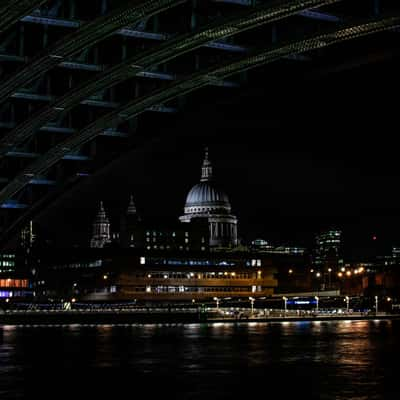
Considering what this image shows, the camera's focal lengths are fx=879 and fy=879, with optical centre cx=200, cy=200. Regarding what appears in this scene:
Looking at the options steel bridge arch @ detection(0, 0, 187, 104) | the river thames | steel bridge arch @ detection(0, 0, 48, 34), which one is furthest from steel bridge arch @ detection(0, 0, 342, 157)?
the river thames

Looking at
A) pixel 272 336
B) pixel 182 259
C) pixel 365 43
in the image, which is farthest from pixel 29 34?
pixel 182 259

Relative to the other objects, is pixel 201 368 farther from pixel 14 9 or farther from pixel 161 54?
pixel 14 9

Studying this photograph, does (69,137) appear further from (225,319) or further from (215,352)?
(225,319)

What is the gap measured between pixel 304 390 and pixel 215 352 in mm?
17457

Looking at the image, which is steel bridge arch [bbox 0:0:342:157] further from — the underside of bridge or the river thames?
the river thames

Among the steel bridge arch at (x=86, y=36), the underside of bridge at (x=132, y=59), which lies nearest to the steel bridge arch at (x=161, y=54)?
the underside of bridge at (x=132, y=59)

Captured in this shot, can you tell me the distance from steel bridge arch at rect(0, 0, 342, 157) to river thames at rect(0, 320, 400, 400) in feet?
30.8

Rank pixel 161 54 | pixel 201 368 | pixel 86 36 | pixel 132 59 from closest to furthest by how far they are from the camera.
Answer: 1. pixel 86 36
2. pixel 161 54
3. pixel 132 59
4. pixel 201 368

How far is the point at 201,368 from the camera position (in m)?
35.5

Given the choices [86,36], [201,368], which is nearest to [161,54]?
[86,36]

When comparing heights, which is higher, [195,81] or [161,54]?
[161,54]

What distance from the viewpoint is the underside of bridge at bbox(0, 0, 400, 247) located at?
2308cm

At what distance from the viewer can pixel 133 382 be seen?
3030cm

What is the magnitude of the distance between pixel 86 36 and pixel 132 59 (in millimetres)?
2238
